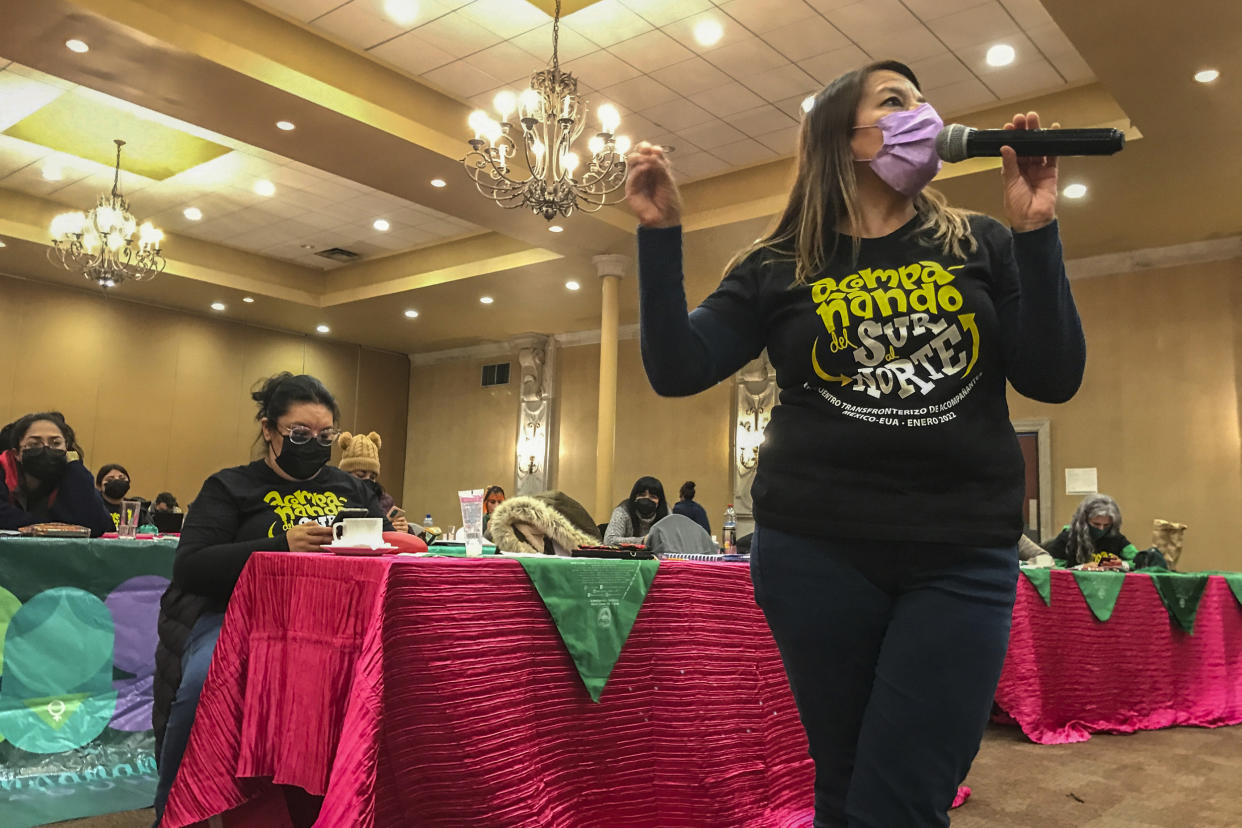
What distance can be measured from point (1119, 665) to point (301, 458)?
12.3ft

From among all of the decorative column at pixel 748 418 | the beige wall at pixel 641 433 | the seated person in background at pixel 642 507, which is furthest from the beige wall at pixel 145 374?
the seated person in background at pixel 642 507

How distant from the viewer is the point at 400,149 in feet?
20.9

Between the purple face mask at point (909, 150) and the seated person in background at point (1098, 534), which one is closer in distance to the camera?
the purple face mask at point (909, 150)

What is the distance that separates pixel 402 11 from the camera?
539 cm

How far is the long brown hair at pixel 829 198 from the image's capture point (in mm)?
1124

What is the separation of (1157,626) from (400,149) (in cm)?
540

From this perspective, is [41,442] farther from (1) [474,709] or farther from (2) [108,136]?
(2) [108,136]

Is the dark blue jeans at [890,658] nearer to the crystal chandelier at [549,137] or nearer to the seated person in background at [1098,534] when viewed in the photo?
the crystal chandelier at [549,137]

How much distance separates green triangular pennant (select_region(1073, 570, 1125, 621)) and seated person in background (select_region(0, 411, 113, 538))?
160 inches

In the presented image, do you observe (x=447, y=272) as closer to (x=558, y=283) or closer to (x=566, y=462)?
(x=558, y=283)

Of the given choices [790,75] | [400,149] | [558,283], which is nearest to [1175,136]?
[790,75]

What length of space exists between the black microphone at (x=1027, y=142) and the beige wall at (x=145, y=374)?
9.82m

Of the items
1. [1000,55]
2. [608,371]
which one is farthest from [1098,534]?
[608,371]

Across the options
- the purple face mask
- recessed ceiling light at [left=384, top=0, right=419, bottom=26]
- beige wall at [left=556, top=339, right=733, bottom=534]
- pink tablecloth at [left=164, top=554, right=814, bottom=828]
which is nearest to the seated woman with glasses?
pink tablecloth at [left=164, top=554, right=814, bottom=828]
